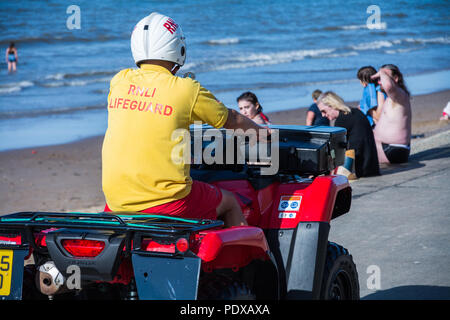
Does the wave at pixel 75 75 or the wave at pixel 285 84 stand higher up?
the wave at pixel 75 75

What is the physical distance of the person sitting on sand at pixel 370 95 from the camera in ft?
35.6

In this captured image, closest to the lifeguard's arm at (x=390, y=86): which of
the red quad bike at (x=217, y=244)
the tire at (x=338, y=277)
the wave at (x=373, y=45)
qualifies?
the red quad bike at (x=217, y=244)

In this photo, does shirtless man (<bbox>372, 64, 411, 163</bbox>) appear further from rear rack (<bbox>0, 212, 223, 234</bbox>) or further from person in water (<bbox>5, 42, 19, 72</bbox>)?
person in water (<bbox>5, 42, 19, 72</bbox>)

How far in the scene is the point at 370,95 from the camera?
1102 centimetres

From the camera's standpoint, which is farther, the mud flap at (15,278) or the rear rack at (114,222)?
the mud flap at (15,278)

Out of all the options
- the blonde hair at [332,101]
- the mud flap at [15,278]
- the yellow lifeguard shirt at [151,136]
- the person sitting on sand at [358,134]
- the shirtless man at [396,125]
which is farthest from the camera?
the shirtless man at [396,125]

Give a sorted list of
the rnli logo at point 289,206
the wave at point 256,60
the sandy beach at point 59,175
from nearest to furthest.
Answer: the rnli logo at point 289,206
the sandy beach at point 59,175
the wave at point 256,60

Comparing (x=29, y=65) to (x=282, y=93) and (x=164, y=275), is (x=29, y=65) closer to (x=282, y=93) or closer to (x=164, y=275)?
(x=282, y=93)

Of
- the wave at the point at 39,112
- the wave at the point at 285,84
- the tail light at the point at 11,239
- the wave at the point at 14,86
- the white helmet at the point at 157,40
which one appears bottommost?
the wave at the point at 39,112

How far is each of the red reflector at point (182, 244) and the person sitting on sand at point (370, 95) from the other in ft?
26.8

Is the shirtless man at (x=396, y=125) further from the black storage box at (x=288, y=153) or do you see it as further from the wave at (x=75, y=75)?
the wave at (x=75, y=75)

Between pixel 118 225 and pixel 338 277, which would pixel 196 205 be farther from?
pixel 338 277

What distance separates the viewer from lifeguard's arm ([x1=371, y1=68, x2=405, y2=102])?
31.6 feet

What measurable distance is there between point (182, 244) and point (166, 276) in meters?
0.16
